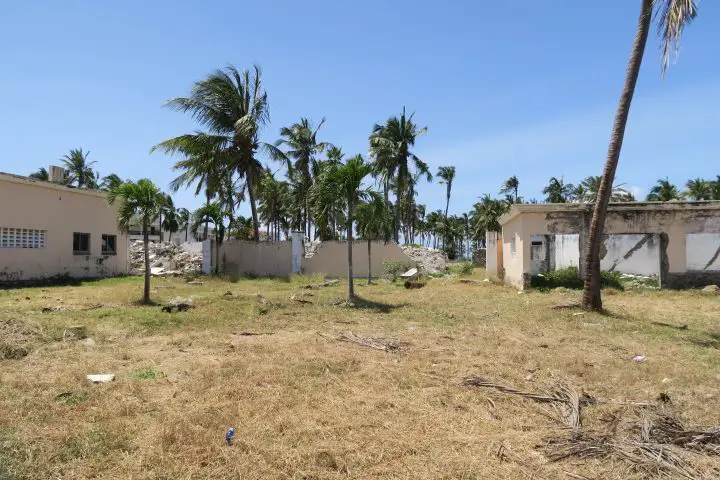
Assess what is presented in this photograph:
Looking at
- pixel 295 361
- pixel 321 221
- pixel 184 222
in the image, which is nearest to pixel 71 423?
pixel 295 361

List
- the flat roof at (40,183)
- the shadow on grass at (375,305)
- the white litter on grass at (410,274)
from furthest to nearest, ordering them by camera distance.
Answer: the white litter on grass at (410,274) → the flat roof at (40,183) → the shadow on grass at (375,305)

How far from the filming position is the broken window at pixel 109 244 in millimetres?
21234

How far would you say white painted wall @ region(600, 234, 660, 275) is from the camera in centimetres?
1914

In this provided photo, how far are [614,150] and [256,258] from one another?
17.8 meters

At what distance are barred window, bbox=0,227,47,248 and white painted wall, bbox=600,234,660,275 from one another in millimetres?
23514

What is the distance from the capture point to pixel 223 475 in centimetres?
334

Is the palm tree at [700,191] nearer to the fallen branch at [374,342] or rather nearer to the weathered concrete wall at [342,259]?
the weathered concrete wall at [342,259]

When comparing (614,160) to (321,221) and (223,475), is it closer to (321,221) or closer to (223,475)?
(321,221)

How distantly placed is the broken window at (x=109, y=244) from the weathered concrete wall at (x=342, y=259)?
912 cm

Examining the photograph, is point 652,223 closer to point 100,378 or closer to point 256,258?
point 100,378

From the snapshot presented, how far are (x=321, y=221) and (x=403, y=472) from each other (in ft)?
32.4

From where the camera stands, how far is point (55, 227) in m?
18.8

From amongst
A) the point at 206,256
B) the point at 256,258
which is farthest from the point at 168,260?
the point at 256,258

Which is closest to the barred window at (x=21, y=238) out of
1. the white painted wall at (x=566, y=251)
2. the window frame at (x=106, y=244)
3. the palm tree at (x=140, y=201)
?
the window frame at (x=106, y=244)
